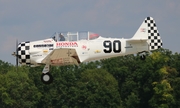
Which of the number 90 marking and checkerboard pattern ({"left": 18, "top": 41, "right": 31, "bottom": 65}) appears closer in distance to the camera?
checkerboard pattern ({"left": 18, "top": 41, "right": 31, "bottom": 65})

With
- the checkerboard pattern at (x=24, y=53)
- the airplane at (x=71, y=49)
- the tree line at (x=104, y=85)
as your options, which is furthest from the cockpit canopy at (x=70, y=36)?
the tree line at (x=104, y=85)

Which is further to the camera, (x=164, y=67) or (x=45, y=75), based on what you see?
(x=164, y=67)

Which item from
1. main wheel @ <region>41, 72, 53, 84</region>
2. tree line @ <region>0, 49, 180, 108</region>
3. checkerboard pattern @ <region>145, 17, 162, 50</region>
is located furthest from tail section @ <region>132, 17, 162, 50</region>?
tree line @ <region>0, 49, 180, 108</region>

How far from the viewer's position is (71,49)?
29844 mm

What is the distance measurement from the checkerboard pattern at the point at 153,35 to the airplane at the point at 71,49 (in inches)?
30.5

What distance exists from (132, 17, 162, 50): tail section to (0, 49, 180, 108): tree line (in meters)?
25.6

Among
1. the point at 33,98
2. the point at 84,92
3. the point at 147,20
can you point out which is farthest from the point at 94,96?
the point at 147,20

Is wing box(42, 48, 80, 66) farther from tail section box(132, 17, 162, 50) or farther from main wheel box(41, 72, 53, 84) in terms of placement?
tail section box(132, 17, 162, 50)

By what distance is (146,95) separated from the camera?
6119 cm

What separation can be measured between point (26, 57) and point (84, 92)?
33.3m

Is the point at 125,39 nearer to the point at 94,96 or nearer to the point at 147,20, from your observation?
the point at 147,20

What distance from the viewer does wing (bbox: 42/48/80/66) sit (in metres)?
29.8

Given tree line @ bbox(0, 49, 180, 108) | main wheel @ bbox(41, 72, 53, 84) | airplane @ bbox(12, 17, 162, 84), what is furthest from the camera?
tree line @ bbox(0, 49, 180, 108)

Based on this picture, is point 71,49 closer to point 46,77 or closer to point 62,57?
point 62,57
